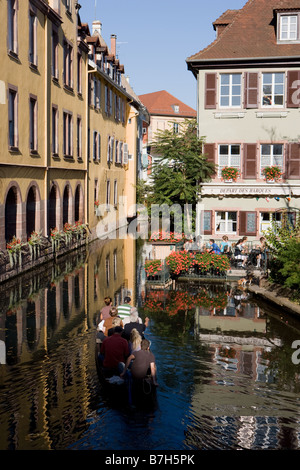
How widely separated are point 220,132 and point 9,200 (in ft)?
37.2

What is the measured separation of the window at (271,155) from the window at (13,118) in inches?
488

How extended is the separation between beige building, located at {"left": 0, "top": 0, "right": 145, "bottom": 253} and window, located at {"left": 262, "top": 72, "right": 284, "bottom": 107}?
1001 cm

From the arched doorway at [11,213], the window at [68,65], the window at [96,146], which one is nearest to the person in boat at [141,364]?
the arched doorway at [11,213]

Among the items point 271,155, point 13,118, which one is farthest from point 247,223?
point 13,118

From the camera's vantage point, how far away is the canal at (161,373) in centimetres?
860

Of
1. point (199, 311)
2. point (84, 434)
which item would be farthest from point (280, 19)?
point (84, 434)

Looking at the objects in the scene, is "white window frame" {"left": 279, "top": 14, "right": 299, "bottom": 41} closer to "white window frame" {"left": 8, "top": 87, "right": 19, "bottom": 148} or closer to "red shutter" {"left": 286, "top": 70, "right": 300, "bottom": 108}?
"red shutter" {"left": 286, "top": 70, "right": 300, "bottom": 108}

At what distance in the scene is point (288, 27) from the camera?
2941 cm

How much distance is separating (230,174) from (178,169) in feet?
8.40

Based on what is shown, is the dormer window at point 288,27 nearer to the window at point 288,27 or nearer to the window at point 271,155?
the window at point 288,27

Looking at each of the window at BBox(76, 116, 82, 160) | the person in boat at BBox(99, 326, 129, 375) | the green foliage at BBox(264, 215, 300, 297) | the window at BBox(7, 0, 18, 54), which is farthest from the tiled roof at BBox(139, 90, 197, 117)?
the person in boat at BBox(99, 326, 129, 375)

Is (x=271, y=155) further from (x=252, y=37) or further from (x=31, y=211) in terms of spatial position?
(x=31, y=211)

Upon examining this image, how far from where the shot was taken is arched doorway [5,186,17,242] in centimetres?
2380

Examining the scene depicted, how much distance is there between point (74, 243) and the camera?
31125 millimetres
